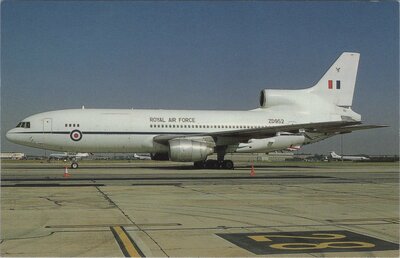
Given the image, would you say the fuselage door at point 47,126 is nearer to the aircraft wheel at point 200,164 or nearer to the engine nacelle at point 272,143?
the aircraft wheel at point 200,164

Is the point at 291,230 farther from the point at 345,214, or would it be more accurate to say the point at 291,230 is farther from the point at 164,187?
the point at 164,187

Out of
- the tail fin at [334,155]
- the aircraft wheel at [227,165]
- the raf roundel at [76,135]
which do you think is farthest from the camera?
the tail fin at [334,155]

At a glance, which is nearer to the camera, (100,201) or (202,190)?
(100,201)

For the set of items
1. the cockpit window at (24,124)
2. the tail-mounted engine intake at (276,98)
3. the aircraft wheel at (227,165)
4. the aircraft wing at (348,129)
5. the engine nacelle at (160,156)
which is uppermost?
the tail-mounted engine intake at (276,98)

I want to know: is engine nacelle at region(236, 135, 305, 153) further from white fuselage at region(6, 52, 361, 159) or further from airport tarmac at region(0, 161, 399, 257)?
airport tarmac at region(0, 161, 399, 257)

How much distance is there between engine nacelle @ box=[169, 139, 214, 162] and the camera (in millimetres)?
28062

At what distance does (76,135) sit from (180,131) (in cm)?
677

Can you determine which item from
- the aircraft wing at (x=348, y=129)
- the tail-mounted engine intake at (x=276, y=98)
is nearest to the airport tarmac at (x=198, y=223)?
the aircraft wing at (x=348, y=129)

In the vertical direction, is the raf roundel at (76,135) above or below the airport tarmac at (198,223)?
above

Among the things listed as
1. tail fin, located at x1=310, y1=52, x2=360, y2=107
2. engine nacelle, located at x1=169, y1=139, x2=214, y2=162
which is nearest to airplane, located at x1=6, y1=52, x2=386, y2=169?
engine nacelle, located at x1=169, y1=139, x2=214, y2=162

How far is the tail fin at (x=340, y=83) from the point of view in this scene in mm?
37500

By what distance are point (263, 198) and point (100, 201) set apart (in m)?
4.24

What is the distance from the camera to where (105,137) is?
98.8 ft

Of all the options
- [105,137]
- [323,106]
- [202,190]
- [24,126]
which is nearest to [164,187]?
[202,190]
